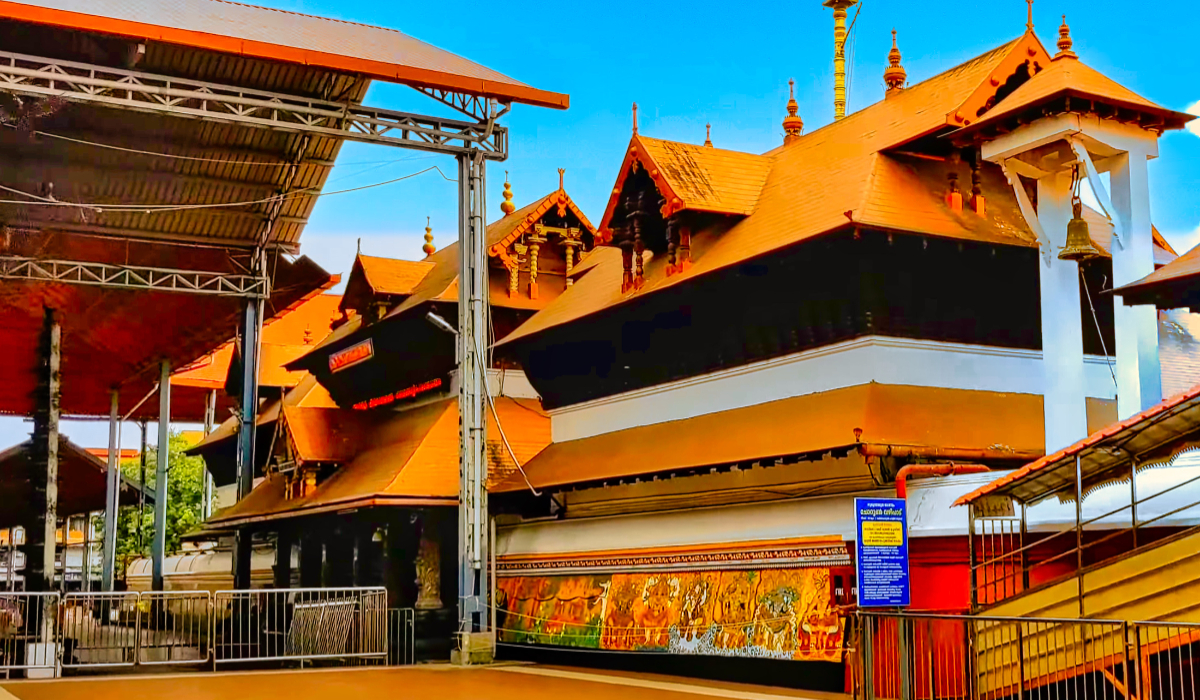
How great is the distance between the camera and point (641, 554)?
20.1m

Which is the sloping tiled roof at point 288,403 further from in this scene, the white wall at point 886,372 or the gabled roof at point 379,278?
the white wall at point 886,372

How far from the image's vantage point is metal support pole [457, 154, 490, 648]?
21.2 metres

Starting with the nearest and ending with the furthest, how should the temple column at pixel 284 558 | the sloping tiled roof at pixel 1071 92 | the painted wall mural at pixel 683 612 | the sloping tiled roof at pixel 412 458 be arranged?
the sloping tiled roof at pixel 1071 92 → the painted wall mural at pixel 683 612 → the sloping tiled roof at pixel 412 458 → the temple column at pixel 284 558

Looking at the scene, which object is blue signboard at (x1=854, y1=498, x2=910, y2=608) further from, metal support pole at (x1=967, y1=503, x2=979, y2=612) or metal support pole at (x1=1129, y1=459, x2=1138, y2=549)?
metal support pole at (x1=1129, y1=459, x2=1138, y2=549)

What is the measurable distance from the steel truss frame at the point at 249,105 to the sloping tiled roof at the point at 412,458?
578cm

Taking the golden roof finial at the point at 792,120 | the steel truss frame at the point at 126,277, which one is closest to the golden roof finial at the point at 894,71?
the golden roof finial at the point at 792,120

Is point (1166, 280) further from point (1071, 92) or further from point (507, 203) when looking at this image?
point (507, 203)

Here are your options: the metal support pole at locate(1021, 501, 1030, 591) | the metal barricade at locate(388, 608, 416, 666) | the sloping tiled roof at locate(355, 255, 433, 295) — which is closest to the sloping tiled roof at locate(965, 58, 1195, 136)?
the metal support pole at locate(1021, 501, 1030, 591)

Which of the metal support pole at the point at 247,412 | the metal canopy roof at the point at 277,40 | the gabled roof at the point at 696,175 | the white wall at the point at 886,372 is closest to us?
the white wall at the point at 886,372

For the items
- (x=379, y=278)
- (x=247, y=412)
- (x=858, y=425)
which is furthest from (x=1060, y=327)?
(x=247, y=412)

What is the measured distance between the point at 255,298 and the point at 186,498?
2785 centimetres

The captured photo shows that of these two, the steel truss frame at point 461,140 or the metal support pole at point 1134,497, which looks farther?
the steel truss frame at point 461,140

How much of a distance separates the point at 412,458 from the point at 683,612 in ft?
24.3

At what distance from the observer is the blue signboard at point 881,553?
43.0ft
